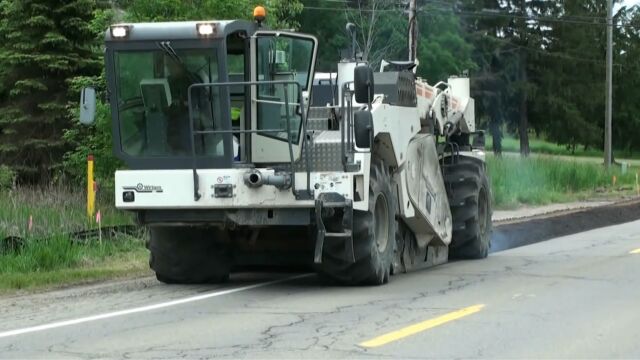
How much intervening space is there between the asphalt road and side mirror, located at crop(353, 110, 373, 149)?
1.83 metres

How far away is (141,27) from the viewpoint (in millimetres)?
10977

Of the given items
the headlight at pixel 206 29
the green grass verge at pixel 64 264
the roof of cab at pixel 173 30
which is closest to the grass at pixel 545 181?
the green grass verge at pixel 64 264

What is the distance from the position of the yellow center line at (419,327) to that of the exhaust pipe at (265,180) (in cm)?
250

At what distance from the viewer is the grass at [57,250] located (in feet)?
41.6

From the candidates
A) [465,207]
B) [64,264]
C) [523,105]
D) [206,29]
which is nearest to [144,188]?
[206,29]

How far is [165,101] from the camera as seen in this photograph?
437 inches

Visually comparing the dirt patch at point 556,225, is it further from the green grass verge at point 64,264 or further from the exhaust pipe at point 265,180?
the exhaust pipe at point 265,180

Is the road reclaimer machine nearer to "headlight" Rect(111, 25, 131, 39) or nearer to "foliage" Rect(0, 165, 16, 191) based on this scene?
"headlight" Rect(111, 25, 131, 39)

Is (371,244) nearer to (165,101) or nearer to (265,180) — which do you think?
(265,180)

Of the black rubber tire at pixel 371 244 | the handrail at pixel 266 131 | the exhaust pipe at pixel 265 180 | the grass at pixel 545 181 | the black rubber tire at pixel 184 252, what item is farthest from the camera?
the grass at pixel 545 181

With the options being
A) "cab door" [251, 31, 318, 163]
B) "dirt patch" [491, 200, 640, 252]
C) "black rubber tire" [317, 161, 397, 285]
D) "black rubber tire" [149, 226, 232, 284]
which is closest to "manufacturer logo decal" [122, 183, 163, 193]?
"black rubber tire" [149, 226, 232, 284]

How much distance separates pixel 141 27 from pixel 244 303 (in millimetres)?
3543

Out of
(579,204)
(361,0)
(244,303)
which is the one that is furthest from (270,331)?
(361,0)

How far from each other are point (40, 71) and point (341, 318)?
53.6ft
